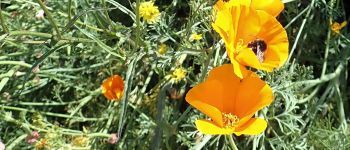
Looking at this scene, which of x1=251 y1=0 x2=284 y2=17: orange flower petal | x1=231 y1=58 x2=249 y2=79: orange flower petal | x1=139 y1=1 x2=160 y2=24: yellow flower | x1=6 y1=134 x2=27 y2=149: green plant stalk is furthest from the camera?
x1=6 y1=134 x2=27 y2=149: green plant stalk

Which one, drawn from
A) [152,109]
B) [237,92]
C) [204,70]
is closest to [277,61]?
[237,92]

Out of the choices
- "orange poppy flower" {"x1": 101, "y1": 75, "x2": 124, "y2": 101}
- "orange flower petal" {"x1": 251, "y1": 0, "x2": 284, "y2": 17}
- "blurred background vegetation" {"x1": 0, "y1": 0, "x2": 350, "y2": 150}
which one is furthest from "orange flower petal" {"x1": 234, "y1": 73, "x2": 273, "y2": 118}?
"orange poppy flower" {"x1": 101, "y1": 75, "x2": 124, "y2": 101}

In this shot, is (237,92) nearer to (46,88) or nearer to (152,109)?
(152,109)

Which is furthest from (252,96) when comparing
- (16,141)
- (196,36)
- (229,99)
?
(16,141)

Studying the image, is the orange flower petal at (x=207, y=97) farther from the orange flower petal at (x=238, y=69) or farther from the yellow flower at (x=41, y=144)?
the yellow flower at (x=41, y=144)

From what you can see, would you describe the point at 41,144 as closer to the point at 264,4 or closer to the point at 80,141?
the point at 80,141

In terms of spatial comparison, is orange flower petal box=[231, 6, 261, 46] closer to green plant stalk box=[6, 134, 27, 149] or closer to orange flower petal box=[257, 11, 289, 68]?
orange flower petal box=[257, 11, 289, 68]

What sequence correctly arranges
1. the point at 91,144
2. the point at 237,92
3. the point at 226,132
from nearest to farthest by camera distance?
the point at 226,132, the point at 237,92, the point at 91,144
